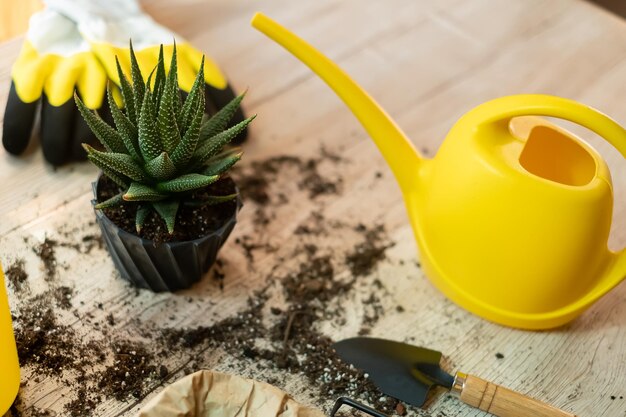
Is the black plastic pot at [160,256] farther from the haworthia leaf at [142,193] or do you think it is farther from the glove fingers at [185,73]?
the glove fingers at [185,73]

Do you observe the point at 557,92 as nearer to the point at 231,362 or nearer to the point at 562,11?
the point at 562,11

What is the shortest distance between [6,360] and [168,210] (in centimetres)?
22

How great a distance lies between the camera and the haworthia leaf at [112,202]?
0.82 metres

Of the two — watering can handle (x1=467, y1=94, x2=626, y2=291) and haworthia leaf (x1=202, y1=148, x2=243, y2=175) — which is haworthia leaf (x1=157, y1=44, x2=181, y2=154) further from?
watering can handle (x1=467, y1=94, x2=626, y2=291)

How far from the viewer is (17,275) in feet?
2.99

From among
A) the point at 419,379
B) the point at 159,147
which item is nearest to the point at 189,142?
Result: the point at 159,147

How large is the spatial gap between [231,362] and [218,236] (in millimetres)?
143

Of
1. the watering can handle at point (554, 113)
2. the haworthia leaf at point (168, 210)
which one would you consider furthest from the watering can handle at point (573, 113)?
the haworthia leaf at point (168, 210)

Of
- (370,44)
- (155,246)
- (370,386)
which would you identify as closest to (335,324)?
(370,386)

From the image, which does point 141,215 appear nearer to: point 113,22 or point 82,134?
point 82,134

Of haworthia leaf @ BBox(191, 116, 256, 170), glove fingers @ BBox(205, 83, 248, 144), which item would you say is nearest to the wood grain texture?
haworthia leaf @ BBox(191, 116, 256, 170)

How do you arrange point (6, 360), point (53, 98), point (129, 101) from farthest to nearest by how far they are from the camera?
point (53, 98) → point (129, 101) → point (6, 360)

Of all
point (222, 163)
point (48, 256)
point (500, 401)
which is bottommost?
point (500, 401)

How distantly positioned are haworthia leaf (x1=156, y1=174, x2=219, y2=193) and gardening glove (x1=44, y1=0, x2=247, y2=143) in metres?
0.23
